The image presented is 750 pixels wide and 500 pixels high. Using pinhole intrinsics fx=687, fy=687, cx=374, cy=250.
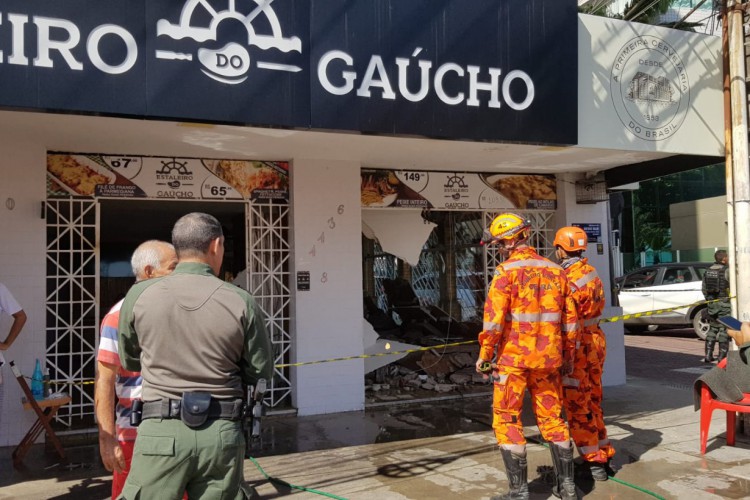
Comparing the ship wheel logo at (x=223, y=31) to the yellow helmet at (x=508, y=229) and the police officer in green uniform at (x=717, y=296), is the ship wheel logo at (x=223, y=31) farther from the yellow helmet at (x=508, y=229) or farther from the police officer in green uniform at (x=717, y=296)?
the police officer in green uniform at (x=717, y=296)

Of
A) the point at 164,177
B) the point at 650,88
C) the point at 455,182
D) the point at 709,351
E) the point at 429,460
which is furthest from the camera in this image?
the point at 709,351

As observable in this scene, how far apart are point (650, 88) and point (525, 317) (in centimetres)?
424

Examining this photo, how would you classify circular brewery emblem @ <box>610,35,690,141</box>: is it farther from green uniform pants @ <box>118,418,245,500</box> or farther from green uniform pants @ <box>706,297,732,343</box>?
green uniform pants @ <box>118,418,245,500</box>

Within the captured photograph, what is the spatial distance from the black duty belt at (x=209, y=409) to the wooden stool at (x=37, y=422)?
149 inches

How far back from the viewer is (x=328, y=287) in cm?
791

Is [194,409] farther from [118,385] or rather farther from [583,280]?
[583,280]

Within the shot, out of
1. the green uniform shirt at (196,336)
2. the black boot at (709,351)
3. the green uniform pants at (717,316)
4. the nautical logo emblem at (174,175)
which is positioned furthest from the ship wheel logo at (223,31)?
the black boot at (709,351)

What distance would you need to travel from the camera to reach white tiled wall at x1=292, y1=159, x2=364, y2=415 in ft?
25.5

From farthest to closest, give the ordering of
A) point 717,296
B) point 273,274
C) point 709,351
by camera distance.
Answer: point 717,296 → point 709,351 → point 273,274

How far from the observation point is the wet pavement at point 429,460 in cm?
512

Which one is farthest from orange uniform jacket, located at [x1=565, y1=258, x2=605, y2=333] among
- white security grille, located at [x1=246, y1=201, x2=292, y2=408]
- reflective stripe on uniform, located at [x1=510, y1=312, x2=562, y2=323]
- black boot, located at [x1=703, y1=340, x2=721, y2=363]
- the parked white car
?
the parked white car

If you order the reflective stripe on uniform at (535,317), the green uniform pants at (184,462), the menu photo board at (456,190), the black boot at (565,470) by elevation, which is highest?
the menu photo board at (456,190)

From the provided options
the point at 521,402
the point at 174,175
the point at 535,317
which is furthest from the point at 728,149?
the point at 174,175

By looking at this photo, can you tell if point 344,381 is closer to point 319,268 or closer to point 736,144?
point 319,268
